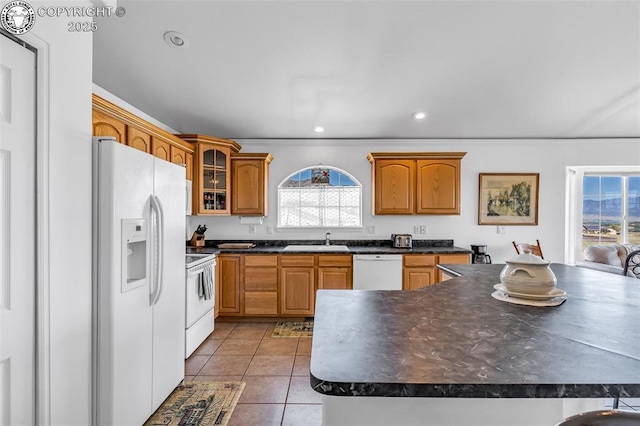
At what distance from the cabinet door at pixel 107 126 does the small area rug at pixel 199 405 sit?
2028 mm

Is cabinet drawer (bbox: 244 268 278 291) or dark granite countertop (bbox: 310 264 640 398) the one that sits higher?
dark granite countertop (bbox: 310 264 640 398)

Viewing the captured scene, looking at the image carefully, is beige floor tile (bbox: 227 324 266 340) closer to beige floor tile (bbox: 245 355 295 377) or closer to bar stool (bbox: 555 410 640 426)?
beige floor tile (bbox: 245 355 295 377)

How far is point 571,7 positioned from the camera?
2332 mm

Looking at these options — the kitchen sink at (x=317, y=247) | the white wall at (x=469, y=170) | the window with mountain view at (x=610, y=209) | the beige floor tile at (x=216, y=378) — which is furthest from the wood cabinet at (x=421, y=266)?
the window with mountain view at (x=610, y=209)

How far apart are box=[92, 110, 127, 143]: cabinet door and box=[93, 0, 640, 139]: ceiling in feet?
2.16

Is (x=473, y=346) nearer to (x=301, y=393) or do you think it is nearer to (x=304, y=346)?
(x=301, y=393)

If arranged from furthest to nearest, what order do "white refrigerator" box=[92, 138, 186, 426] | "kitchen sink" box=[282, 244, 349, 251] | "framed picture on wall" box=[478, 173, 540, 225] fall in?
"framed picture on wall" box=[478, 173, 540, 225] → "kitchen sink" box=[282, 244, 349, 251] → "white refrigerator" box=[92, 138, 186, 426]

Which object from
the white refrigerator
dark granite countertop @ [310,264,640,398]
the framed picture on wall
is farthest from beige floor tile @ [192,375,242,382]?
the framed picture on wall

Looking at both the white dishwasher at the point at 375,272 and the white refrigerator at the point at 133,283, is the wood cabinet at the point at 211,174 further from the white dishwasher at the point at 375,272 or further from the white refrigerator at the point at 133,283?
the white dishwasher at the point at 375,272

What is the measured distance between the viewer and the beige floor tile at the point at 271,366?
2.58 m

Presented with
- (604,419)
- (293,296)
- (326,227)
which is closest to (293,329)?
(293,296)

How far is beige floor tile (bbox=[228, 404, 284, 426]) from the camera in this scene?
198cm

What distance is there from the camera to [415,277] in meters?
3.78

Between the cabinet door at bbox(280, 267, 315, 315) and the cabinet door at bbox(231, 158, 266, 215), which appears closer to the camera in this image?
the cabinet door at bbox(280, 267, 315, 315)
